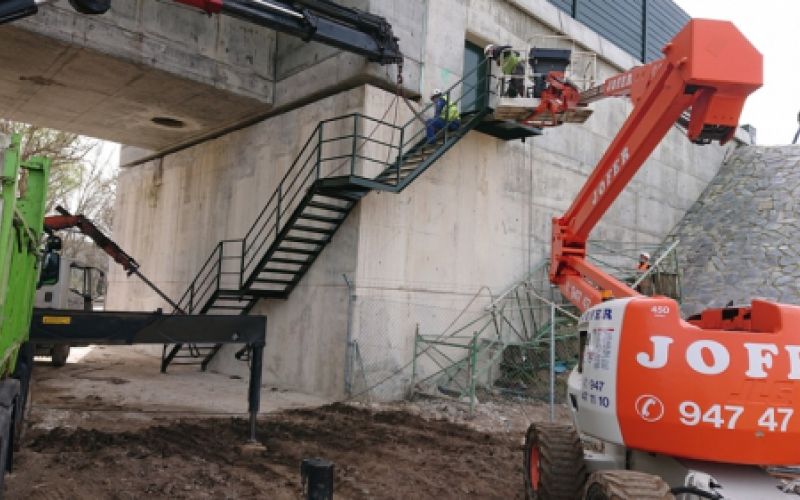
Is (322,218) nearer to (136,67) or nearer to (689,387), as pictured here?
(136,67)

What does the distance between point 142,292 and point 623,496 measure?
18.8 metres

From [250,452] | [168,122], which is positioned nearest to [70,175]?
[168,122]

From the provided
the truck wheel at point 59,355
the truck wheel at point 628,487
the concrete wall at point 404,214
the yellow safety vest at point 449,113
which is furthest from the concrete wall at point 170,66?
the truck wheel at point 628,487

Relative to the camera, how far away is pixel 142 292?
775 inches

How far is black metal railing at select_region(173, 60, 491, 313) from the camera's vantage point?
37.9 feet

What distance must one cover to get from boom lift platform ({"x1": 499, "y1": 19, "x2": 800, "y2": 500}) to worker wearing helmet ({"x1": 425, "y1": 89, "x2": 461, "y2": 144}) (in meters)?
6.47

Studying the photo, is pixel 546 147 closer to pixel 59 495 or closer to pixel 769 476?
pixel 769 476

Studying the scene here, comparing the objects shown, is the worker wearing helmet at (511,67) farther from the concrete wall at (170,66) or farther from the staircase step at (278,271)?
the staircase step at (278,271)

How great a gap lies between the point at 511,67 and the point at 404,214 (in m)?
3.61

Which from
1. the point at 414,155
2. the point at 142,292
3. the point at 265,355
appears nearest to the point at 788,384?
the point at 414,155

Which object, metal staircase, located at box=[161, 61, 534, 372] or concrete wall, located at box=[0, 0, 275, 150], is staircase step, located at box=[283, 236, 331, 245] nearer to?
metal staircase, located at box=[161, 61, 534, 372]

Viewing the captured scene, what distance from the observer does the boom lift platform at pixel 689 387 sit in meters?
4.00

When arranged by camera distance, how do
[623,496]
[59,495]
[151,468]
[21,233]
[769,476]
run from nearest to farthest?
1. [623,496]
2. [769,476]
3. [21,233]
4. [59,495]
5. [151,468]

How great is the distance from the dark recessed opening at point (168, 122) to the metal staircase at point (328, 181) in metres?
4.17
